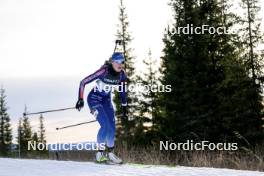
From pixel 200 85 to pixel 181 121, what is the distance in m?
1.96

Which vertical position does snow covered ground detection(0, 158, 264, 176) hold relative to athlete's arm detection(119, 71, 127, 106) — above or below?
below

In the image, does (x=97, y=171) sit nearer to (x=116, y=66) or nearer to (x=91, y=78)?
(x=91, y=78)

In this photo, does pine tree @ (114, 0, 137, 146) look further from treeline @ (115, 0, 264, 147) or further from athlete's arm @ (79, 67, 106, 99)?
athlete's arm @ (79, 67, 106, 99)

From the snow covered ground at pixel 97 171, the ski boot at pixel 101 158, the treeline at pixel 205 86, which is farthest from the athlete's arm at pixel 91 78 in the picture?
the treeline at pixel 205 86

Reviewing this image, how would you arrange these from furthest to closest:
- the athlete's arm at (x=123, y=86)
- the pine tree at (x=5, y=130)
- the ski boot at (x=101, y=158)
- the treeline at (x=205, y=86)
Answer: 1. the pine tree at (x=5, y=130)
2. the treeline at (x=205, y=86)
3. the athlete's arm at (x=123, y=86)
4. the ski boot at (x=101, y=158)

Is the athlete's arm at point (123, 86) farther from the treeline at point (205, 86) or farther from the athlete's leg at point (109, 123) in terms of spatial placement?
the treeline at point (205, 86)

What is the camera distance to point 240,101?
83.7 feet

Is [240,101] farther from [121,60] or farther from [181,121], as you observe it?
[121,60]

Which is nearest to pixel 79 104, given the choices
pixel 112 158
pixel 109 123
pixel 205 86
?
pixel 109 123

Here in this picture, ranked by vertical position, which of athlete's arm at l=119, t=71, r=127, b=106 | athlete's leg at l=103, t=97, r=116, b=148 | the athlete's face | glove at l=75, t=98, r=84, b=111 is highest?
the athlete's face

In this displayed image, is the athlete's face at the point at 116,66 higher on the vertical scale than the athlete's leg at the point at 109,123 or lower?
higher

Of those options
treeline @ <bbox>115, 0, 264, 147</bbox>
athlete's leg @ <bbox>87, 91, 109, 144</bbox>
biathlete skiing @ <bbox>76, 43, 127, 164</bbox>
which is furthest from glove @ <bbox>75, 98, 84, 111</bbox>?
treeline @ <bbox>115, 0, 264, 147</bbox>

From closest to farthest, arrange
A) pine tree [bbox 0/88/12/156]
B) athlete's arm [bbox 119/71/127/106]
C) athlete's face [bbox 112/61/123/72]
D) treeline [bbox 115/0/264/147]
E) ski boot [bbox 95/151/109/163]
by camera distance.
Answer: ski boot [bbox 95/151/109/163], athlete's face [bbox 112/61/123/72], athlete's arm [bbox 119/71/127/106], treeline [bbox 115/0/264/147], pine tree [bbox 0/88/12/156]

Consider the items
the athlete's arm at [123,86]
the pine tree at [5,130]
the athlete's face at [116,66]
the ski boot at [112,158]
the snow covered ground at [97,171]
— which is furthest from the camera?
the pine tree at [5,130]
